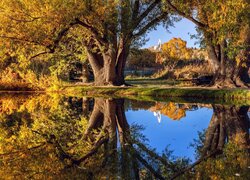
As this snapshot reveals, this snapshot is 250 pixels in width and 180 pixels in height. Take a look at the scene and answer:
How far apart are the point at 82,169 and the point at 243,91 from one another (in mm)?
14239

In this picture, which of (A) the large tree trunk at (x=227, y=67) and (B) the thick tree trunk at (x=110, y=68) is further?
(B) the thick tree trunk at (x=110, y=68)

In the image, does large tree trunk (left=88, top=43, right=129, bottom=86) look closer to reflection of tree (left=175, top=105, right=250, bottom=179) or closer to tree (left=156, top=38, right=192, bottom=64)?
reflection of tree (left=175, top=105, right=250, bottom=179)

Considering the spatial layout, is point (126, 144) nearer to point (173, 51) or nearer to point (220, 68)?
point (220, 68)

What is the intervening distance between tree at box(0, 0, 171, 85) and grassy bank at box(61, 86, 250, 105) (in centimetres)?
295

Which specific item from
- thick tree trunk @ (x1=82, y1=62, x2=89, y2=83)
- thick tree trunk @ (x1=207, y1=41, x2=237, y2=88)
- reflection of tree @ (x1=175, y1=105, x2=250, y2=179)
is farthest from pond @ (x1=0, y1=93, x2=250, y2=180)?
thick tree trunk @ (x1=82, y1=62, x2=89, y2=83)

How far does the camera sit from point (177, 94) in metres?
21.5

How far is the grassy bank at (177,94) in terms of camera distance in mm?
19312

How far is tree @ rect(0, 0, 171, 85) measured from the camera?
2198cm

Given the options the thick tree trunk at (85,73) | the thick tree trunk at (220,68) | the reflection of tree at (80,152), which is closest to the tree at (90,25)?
the thick tree trunk at (220,68)

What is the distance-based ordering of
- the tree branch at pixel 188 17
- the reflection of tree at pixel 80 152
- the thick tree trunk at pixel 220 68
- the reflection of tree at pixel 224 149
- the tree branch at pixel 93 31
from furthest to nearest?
the tree branch at pixel 93 31
the thick tree trunk at pixel 220 68
the tree branch at pixel 188 17
the reflection of tree at pixel 80 152
the reflection of tree at pixel 224 149

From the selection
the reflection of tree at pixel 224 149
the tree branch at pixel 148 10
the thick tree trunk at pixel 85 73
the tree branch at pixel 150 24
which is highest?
the tree branch at pixel 148 10

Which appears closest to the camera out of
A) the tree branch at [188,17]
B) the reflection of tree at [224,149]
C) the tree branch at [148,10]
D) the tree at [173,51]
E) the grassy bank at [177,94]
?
the reflection of tree at [224,149]

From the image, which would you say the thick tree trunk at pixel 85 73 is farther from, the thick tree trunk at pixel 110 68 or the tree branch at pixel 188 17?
the tree branch at pixel 188 17

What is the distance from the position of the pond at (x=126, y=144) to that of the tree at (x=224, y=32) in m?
5.36
